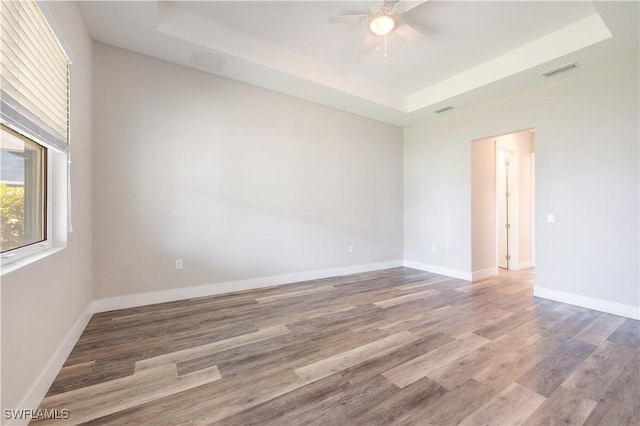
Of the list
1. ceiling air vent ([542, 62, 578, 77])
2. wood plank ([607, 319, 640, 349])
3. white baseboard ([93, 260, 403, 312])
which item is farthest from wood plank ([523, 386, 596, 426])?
ceiling air vent ([542, 62, 578, 77])

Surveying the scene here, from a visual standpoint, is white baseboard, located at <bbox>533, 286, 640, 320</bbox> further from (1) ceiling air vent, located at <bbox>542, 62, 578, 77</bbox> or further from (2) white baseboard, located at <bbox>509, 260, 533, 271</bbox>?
(1) ceiling air vent, located at <bbox>542, 62, 578, 77</bbox>

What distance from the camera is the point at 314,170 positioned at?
4.35 metres

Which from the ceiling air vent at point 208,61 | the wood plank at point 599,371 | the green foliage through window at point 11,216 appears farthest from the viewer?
the ceiling air vent at point 208,61

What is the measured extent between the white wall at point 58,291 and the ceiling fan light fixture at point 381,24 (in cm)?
249

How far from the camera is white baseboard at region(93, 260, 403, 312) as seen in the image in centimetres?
293

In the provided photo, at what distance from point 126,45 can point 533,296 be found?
5.82 meters

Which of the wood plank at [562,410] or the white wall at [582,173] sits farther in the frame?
the white wall at [582,173]

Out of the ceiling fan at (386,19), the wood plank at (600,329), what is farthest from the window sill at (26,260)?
the wood plank at (600,329)

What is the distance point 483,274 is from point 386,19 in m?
4.12

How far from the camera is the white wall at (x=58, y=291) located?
4.17 feet

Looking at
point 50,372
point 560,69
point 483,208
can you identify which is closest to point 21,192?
point 50,372

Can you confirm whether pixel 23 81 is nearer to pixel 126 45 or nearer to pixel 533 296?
pixel 126 45

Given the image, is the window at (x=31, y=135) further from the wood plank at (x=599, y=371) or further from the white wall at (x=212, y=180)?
the wood plank at (x=599, y=371)

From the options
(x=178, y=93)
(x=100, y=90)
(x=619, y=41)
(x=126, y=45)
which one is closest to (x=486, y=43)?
(x=619, y=41)
